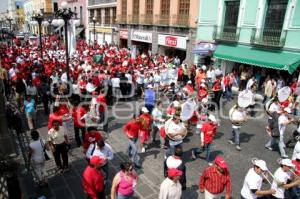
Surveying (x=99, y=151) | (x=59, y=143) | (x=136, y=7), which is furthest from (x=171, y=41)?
(x=99, y=151)

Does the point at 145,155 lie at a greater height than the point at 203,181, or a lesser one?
lesser

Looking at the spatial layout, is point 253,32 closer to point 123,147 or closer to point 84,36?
point 123,147

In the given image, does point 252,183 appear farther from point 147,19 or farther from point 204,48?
point 147,19

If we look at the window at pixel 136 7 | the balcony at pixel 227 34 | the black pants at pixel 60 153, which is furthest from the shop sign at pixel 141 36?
the black pants at pixel 60 153

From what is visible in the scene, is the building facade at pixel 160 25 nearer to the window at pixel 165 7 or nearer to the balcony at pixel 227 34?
the window at pixel 165 7

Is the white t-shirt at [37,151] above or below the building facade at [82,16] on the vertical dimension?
below

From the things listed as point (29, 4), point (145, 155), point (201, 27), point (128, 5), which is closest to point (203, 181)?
point (145, 155)

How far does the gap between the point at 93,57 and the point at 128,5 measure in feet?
43.5

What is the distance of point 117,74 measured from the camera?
13.7 m

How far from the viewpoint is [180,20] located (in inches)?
903

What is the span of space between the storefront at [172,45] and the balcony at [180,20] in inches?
42.6

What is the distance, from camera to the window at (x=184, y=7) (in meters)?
22.5

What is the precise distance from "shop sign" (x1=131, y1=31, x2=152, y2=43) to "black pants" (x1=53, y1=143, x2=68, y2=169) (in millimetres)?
22276

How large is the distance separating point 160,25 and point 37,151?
853 inches
